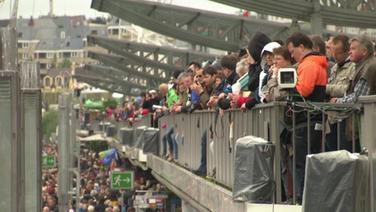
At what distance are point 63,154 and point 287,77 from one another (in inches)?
1286

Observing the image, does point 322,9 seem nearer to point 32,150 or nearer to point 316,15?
point 316,15

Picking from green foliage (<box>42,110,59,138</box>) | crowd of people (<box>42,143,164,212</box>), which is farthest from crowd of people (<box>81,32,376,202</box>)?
green foliage (<box>42,110,59,138</box>)

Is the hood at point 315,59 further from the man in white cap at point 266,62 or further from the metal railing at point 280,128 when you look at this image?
the man in white cap at point 266,62

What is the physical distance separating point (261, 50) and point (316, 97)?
78.1 inches

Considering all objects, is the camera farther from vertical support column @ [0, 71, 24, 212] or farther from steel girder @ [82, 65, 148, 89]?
steel girder @ [82, 65, 148, 89]

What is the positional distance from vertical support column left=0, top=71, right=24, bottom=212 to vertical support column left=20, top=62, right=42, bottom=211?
2064 mm

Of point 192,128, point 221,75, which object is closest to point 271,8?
point 192,128

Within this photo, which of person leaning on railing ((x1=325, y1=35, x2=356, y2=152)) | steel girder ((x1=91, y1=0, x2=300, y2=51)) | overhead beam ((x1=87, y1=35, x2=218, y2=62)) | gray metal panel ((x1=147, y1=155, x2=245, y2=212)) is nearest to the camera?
person leaning on railing ((x1=325, y1=35, x2=356, y2=152))

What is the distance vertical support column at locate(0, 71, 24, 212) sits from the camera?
1143cm

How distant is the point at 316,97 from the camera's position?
10.4m

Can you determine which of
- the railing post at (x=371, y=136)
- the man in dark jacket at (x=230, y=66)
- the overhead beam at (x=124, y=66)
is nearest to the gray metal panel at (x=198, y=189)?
the man in dark jacket at (x=230, y=66)

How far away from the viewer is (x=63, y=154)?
137ft

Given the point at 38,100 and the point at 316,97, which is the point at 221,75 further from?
the point at 316,97

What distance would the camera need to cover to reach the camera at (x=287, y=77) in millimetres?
9516
